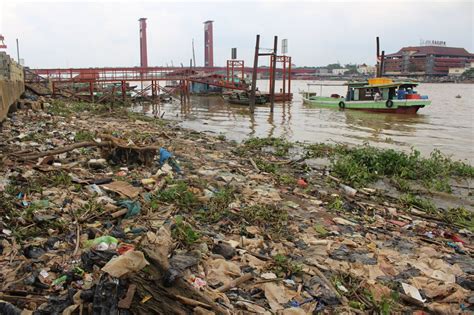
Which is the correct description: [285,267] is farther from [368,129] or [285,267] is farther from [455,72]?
[455,72]

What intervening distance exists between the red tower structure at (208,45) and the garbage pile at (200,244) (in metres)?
93.6

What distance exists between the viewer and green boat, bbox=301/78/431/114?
24.1 metres

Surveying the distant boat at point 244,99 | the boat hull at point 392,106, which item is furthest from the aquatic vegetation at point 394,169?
the distant boat at point 244,99

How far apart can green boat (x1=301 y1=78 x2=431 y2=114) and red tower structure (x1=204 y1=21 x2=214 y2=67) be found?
243 feet

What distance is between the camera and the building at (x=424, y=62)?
10662cm

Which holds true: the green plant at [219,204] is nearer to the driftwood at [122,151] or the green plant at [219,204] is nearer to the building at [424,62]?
the driftwood at [122,151]

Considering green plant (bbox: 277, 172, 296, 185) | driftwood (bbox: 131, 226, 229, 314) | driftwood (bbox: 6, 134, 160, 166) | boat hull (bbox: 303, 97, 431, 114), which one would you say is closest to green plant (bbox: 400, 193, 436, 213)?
green plant (bbox: 277, 172, 296, 185)

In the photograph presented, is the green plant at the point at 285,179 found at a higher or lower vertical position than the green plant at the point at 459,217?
higher

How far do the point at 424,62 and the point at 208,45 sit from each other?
6195 cm

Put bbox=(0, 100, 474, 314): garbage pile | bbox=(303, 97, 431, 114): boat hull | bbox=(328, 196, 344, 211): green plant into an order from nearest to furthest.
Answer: bbox=(0, 100, 474, 314): garbage pile, bbox=(328, 196, 344, 211): green plant, bbox=(303, 97, 431, 114): boat hull

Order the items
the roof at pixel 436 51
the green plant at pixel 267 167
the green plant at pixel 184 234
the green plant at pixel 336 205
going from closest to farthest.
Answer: the green plant at pixel 184 234 → the green plant at pixel 336 205 → the green plant at pixel 267 167 → the roof at pixel 436 51

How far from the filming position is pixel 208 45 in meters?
100

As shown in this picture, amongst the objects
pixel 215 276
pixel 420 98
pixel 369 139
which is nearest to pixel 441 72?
pixel 420 98

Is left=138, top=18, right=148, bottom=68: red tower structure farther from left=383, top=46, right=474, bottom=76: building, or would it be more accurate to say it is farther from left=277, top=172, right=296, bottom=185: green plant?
left=277, top=172, right=296, bottom=185: green plant
